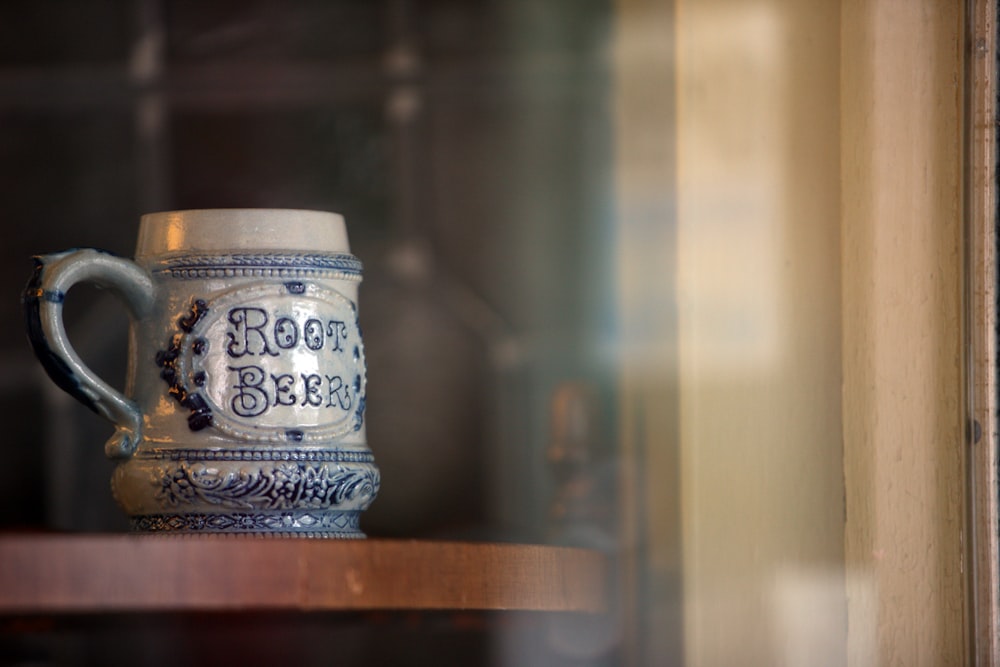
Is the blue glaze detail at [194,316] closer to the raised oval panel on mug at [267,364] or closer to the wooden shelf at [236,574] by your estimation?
the raised oval panel on mug at [267,364]

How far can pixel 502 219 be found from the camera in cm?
103

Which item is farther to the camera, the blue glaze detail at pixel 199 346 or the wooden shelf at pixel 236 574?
the blue glaze detail at pixel 199 346

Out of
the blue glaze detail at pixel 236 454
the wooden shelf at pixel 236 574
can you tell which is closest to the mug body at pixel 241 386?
the blue glaze detail at pixel 236 454

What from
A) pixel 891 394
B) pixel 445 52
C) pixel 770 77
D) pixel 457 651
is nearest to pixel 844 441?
pixel 891 394

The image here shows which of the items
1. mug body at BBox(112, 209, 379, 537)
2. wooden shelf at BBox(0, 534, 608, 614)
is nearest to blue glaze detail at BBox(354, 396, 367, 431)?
mug body at BBox(112, 209, 379, 537)

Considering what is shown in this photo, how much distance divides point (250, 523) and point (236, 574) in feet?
0.47

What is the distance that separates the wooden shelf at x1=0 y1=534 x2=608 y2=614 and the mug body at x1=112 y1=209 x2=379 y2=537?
0.42ft

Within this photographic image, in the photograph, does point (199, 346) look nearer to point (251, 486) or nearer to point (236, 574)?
point (251, 486)

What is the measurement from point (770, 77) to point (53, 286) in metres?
0.32

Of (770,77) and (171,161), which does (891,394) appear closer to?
(770,77)

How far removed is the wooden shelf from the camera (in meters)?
0.36

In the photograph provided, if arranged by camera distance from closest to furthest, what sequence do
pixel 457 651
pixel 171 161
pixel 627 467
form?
1. pixel 627 467
2. pixel 457 651
3. pixel 171 161

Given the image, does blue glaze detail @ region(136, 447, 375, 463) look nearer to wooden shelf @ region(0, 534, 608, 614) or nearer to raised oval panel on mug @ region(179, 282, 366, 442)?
raised oval panel on mug @ region(179, 282, 366, 442)

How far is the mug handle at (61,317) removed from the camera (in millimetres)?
501
